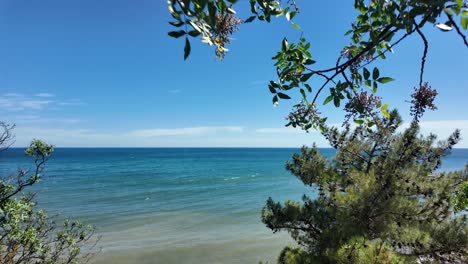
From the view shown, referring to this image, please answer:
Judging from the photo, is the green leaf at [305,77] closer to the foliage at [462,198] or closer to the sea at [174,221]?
the foliage at [462,198]

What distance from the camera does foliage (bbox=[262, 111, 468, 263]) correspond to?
189 inches

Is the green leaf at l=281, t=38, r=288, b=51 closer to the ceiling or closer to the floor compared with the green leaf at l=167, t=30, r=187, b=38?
closer to the ceiling

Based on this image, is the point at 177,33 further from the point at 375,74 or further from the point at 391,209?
the point at 391,209

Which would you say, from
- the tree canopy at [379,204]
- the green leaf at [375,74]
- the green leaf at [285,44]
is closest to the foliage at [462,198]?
the tree canopy at [379,204]

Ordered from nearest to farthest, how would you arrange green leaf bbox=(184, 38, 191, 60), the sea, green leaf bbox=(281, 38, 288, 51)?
green leaf bbox=(184, 38, 191, 60) < green leaf bbox=(281, 38, 288, 51) < the sea

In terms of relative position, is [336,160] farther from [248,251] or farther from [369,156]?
[248,251]

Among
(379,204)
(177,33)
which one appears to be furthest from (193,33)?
(379,204)

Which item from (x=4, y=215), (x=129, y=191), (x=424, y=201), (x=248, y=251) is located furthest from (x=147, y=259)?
(x=129, y=191)

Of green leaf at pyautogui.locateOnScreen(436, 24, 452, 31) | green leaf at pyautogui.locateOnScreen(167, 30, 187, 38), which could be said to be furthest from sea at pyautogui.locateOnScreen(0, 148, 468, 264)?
green leaf at pyautogui.locateOnScreen(436, 24, 452, 31)

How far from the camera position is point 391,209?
191 inches

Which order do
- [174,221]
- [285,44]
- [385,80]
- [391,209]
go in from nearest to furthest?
[385,80]
[285,44]
[391,209]
[174,221]

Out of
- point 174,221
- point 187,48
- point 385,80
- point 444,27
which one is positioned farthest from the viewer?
point 174,221

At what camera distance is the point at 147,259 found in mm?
10227

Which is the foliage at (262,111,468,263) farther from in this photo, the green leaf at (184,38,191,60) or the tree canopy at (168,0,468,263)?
the green leaf at (184,38,191,60)
